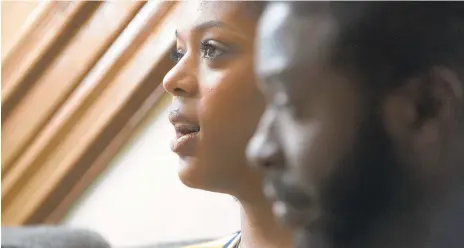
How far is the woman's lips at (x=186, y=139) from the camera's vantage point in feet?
0.96

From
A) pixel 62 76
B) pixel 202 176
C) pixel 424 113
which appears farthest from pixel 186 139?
pixel 62 76

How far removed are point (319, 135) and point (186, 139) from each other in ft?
0.29

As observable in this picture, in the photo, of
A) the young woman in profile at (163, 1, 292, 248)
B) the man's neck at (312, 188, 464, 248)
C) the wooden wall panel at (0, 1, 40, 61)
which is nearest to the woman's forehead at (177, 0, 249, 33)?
the young woman in profile at (163, 1, 292, 248)

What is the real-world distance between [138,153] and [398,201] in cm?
28

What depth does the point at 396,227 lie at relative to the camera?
0.85ft

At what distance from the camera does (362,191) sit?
0.81ft

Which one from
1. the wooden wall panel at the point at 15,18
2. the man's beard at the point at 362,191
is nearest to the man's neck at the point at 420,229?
the man's beard at the point at 362,191

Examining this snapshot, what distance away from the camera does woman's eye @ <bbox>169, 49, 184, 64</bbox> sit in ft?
1.07

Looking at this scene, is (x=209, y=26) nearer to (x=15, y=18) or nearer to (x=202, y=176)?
(x=202, y=176)

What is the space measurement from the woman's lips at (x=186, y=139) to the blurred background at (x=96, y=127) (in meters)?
0.09

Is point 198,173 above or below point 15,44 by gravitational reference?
below

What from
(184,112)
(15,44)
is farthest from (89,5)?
(184,112)

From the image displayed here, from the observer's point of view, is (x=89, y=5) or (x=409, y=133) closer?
(x=409, y=133)

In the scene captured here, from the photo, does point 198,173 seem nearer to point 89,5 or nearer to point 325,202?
point 325,202
